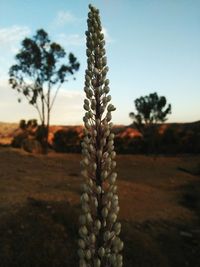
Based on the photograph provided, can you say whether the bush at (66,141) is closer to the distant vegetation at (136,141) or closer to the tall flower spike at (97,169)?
the distant vegetation at (136,141)

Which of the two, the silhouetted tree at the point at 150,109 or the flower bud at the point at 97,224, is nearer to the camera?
the flower bud at the point at 97,224

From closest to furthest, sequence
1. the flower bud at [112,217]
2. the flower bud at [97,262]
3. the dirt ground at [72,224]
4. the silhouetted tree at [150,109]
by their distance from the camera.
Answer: the flower bud at [97,262]
the flower bud at [112,217]
the dirt ground at [72,224]
the silhouetted tree at [150,109]

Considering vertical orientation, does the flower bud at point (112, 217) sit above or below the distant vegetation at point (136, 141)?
above

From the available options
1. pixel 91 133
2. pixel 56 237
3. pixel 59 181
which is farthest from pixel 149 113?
pixel 91 133

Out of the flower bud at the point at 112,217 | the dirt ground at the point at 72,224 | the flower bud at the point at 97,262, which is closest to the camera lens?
the flower bud at the point at 97,262

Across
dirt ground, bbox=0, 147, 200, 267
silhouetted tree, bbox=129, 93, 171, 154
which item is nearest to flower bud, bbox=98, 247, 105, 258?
dirt ground, bbox=0, 147, 200, 267

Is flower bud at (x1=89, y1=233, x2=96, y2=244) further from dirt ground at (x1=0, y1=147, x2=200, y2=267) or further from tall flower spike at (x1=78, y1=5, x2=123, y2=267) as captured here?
dirt ground at (x1=0, y1=147, x2=200, y2=267)

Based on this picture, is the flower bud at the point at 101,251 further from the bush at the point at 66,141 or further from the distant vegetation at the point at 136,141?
the bush at the point at 66,141

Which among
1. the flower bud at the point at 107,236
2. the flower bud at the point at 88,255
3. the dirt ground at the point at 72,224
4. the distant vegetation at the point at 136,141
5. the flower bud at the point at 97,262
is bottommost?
the dirt ground at the point at 72,224

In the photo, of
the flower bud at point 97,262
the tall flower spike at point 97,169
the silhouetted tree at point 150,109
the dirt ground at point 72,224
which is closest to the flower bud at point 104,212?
the tall flower spike at point 97,169
